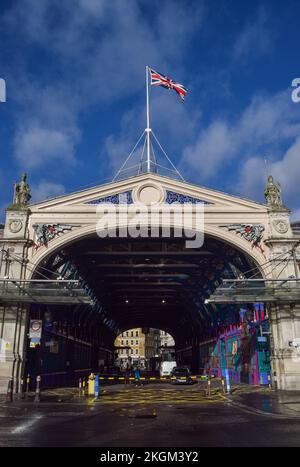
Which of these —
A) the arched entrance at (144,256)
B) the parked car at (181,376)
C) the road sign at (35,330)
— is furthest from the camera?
the parked car at (181,376)

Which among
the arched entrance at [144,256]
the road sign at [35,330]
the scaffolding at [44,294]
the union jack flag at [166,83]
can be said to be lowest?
the road sign at [35,330]

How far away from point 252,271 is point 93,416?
18.2 metres

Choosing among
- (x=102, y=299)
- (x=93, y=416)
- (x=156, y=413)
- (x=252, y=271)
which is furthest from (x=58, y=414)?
(x=102, y=299)

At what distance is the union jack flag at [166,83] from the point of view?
30500 mm

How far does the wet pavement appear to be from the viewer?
33.6 feet

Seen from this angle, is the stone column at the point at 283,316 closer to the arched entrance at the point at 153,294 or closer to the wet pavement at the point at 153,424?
the arched entrance at the point at 153,294

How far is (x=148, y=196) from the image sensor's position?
28781 millimetres

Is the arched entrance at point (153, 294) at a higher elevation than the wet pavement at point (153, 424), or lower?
higher

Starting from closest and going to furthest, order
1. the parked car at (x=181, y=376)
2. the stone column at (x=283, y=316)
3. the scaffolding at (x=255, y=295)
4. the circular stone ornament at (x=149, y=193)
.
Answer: the scaffolding at (x=255, y=295), the stone column at (x=283, y=316), the circular stone ornament at (x=149, y=193), the parked car at (x=181, y=376)

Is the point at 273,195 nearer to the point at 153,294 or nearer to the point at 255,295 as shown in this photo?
the point at 255,295

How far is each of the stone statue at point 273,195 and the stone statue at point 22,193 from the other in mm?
16993

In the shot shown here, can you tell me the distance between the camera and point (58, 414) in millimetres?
16500

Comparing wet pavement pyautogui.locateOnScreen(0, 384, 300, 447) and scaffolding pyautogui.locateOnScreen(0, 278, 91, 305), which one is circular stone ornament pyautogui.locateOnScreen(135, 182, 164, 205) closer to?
scaffolding pyautogui.locateOnScreen(0, 278, 91, 305)

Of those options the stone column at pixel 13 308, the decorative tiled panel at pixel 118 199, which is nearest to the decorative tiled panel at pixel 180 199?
the decorative tiled panel at pixel 118 199
